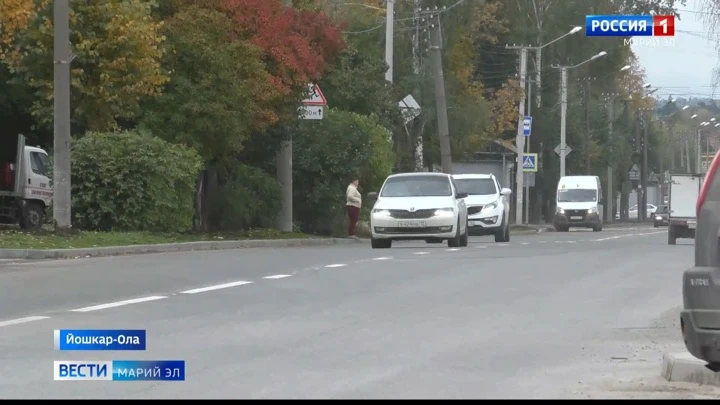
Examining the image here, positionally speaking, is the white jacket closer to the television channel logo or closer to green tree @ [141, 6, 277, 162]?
green tree @ [141, 6, 277, 162]

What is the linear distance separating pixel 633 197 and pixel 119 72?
479 ft

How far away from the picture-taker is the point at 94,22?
32.9 m

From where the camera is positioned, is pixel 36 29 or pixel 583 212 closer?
pixel 36 29

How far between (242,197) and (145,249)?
11.3 meters

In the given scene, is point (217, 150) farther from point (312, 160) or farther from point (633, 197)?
point (633, 197)

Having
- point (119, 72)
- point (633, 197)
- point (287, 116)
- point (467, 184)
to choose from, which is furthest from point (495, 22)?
point (633, 197)

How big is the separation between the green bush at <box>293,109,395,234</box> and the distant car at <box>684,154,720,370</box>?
1298 inches

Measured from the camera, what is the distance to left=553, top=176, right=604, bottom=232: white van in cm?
6712

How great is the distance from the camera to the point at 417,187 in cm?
3394

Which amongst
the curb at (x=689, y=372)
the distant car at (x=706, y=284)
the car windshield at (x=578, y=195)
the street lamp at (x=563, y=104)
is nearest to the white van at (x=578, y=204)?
the car windshield at (x=578, y=195)

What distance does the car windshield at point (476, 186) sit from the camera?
1670 inches
